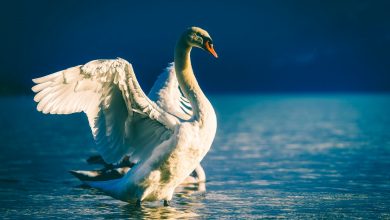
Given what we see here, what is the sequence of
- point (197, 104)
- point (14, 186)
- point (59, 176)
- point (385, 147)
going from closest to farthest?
point (197, 104) → point (14, 186) → point (59, 176) → point (385, 147)

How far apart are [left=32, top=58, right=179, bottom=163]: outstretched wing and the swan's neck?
46cm

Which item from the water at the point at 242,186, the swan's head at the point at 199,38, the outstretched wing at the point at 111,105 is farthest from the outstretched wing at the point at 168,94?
the swan's head at the point at 199,38

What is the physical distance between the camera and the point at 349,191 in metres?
15.9

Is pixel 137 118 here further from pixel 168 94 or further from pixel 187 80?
pixel 168 94

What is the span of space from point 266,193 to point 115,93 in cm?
467

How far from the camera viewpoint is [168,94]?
15734mm

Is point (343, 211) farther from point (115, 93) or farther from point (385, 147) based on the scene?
point (385, 147)

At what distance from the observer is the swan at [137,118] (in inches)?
468

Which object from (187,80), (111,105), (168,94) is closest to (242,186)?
(168,94)

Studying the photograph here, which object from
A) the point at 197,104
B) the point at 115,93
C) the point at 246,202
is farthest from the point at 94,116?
the point at 246,202

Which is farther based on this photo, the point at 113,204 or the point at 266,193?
the point at 266,193

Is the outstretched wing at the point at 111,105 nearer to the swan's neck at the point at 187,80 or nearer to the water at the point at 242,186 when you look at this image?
the swan's neck at the point at 187,80

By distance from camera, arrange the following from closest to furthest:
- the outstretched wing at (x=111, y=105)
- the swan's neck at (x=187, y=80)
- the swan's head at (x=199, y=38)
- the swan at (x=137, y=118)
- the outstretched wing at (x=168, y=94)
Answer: the outstretched wing at (x=111, y=105) → the swan at (x=137, y=118) → the swan's neck at (x=187, y=80) → the swan's head at (x=199, y=38) → the outstretched wing at (x=168, y=94)

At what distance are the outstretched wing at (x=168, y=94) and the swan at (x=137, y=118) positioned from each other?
2592 mm
